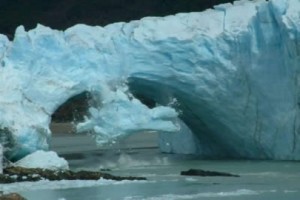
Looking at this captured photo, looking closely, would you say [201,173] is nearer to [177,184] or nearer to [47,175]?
[177,184]

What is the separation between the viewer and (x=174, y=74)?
66.5 feet

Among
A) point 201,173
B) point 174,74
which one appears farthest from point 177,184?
point 174,74

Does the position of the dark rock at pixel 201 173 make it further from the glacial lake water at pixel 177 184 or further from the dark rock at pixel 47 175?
the dark rock at pixel 47 175

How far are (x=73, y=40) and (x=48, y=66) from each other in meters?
0.79

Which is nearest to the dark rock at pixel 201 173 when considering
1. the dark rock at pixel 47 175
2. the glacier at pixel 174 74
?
the dark rock at pixel 47 175

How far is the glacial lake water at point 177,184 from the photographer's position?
1485 cm

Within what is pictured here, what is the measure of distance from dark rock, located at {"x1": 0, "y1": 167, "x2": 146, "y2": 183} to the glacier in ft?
Answer: 4.88

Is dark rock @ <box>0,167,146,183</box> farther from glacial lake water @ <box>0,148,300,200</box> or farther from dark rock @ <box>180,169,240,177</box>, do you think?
dark rock @ <box>180,169,240,177</box>

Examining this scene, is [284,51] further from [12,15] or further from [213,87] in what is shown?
[12,15]

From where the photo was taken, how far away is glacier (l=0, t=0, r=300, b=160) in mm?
19250

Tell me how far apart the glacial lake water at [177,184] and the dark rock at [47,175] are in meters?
0.34

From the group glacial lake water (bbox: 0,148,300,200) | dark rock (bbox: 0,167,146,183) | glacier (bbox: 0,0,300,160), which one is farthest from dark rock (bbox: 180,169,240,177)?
glacier (bbox: 0,0,300,160)

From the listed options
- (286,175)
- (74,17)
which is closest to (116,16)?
(74,17)

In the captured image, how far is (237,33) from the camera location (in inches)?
798
